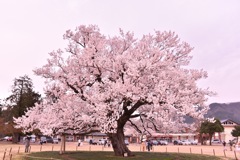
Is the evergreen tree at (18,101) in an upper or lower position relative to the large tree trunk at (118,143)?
upper

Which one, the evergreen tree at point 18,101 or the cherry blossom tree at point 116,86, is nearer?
the cherry blossom tree at point 116,86

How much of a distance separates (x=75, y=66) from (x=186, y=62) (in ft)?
39.7

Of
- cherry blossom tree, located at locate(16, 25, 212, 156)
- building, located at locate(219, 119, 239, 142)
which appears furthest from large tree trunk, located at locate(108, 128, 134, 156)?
building, located at locate(219, 119, 239, 142)

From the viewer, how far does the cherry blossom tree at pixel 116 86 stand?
79.6 feet

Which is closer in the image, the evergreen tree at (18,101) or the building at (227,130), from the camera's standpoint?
the evergreen tree at (18,101)

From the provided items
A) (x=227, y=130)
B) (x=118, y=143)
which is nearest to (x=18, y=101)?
(x=118, y=143)

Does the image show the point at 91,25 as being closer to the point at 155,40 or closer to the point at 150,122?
the point at 155,40

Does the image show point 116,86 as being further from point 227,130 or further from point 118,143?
point 227,130

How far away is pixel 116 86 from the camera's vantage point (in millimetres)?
23906

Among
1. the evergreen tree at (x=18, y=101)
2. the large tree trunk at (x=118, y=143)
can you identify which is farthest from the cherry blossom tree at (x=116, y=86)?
the evergreen tree at (x=18, y=101)

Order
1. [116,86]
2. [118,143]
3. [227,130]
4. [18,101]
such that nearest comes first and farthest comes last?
[116,86] → [118,143] → [18,101] → [227,130]

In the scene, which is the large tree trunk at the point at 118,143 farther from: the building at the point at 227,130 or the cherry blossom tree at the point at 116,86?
the building at the point at 227,130

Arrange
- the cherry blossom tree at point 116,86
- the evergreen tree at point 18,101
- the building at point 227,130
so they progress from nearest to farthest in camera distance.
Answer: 1. the cherry blossom tree at point 116,86
2. the evergreen tree at point 18,101
3. the building at point 227,130

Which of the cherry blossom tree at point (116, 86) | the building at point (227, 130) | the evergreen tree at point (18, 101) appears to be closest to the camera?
the cherry blossom tree at point (116, 86)
